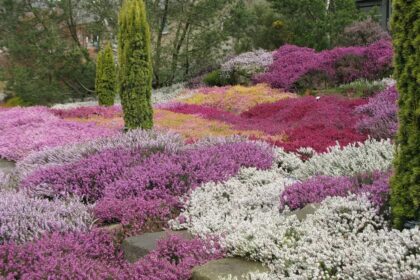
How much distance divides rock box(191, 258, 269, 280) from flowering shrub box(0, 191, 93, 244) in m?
1.86

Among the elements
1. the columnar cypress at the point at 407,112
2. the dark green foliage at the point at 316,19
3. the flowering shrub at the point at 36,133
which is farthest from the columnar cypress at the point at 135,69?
the dark green foliage at the point at 316,19

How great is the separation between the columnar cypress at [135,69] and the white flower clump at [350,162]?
4.43m

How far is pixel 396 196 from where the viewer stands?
4.43 metres

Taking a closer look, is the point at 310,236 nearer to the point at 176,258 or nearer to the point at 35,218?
the point at 176,258

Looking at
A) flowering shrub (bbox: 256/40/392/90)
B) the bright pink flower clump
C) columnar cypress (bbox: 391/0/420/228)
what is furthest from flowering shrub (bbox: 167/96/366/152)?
columnar cypress (bbox: 391/0/420/228)

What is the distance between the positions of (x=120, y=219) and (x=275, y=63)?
54.8 ft

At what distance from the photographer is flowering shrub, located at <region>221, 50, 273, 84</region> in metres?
22.0

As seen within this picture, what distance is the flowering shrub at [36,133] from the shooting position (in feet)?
34.9

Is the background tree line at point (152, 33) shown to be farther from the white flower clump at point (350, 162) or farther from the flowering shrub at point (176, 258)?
the flowering shrub at point (176, 258)

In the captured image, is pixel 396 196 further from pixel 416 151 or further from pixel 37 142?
pixel 37 142

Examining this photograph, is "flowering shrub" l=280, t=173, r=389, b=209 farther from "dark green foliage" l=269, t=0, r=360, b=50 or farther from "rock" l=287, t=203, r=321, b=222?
"dark green foliage" l=269, t=0, r=360, b=50

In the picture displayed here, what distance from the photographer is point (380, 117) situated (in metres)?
10.0

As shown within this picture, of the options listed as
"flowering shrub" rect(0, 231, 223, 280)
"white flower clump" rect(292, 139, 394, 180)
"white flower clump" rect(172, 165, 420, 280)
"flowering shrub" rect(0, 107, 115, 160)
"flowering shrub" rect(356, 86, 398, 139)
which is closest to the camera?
"white flower clump" rect(172, 165, 420, 280)

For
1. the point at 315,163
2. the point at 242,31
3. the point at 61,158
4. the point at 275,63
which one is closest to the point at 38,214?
the point at 61,158
